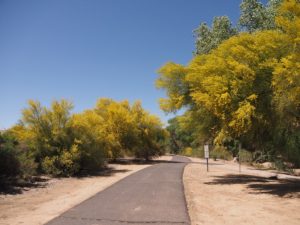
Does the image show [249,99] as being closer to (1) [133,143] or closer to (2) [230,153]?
(1) [133,143]

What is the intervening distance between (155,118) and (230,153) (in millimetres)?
16858

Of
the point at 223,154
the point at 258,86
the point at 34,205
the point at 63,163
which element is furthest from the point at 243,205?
the point at 223,154

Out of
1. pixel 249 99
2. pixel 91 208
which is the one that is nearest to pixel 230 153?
pixel 249 99

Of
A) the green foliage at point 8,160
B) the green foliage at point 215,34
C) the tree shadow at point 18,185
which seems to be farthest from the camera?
the green foliage at point 215,34

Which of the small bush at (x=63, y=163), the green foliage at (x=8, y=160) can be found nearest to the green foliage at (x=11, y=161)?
the green foliage at (x=8, y=160)

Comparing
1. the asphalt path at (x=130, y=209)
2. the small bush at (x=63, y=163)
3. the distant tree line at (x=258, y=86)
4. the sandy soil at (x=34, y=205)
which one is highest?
the distant tree line at (x=258, y=86)

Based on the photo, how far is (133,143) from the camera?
4322cm

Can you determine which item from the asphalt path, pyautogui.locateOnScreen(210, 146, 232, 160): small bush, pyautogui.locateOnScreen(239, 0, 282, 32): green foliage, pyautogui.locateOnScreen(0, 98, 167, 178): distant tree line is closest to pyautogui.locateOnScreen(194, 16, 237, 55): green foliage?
pyautogui.locateOnScreen(239, 0, 282, 32): green foliage

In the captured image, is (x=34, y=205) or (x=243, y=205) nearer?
(x=243, y=205)

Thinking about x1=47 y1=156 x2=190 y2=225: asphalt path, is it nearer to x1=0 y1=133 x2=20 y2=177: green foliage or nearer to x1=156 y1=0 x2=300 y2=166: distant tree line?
x1=156 y1=0 x2=300 y2=166: distant tree line

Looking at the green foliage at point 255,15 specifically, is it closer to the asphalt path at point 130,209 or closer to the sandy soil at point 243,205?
the sandy soil at point 243,205

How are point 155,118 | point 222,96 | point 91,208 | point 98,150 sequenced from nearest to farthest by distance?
point 91,208 < point 222,96 < point 98,150 < point 155,118

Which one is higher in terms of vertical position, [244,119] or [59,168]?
[244,119]

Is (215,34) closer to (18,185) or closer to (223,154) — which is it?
(18,185)
